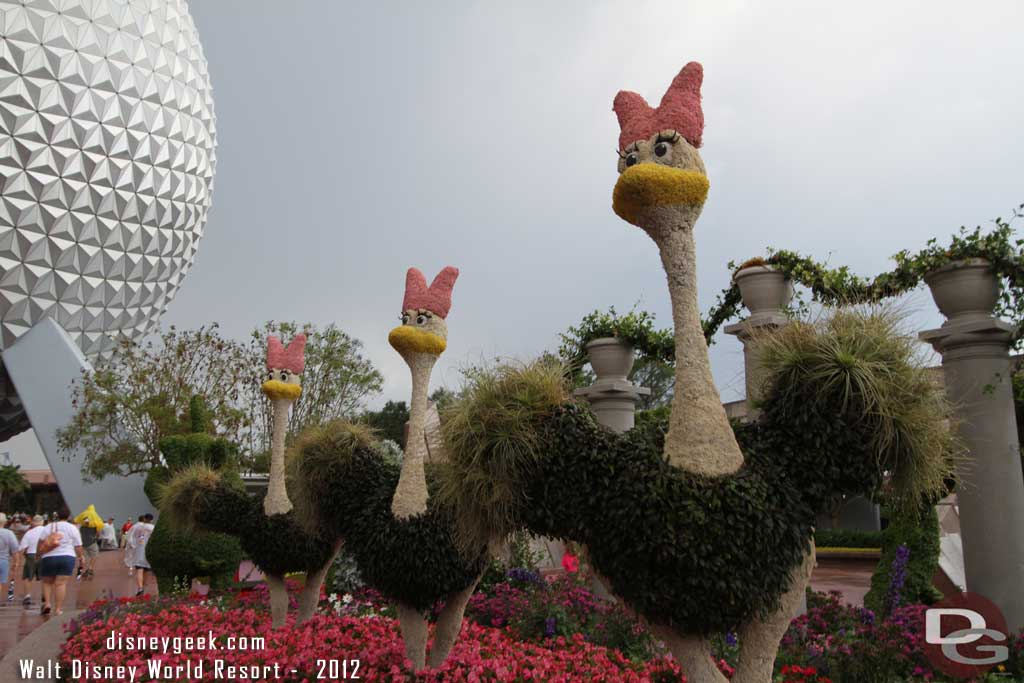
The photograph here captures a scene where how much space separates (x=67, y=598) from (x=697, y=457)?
545 inches

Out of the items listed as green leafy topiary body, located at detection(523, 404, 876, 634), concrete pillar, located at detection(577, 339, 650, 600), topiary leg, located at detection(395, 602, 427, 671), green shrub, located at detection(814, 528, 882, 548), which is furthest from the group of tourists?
green shrub, located at detection(814, 528, 882, 548)

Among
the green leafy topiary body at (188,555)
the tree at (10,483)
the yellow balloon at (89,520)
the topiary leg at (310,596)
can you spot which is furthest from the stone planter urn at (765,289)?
the tree at (10,483)

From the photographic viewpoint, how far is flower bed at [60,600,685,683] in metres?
5.78

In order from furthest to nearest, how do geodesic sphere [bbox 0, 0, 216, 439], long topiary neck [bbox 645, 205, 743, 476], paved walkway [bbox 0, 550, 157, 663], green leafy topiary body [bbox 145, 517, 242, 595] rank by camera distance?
geodesic sphere [bbox 0, 0, 216, 439] → green leafy topiary body [bbox 145, 517, 242, 595] → paved walkway [bbox 0, 550, 157, 663] → long topiary neck [bbox 645, 205, 743, 476]

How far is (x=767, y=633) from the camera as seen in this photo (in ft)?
12.1

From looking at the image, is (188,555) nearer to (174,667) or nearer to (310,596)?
(310,596)

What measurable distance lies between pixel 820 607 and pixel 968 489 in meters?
2.52

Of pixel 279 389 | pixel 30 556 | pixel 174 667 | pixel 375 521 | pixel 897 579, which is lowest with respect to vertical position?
pixel 30 556

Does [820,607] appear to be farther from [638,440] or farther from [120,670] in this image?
[120,670]

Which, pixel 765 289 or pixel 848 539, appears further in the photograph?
pixel 848 539

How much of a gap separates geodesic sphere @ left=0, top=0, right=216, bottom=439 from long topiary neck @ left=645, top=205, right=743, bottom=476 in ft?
72.7

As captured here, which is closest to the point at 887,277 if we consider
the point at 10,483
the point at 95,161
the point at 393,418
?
the point at 95,161

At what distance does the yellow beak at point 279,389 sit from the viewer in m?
8.81

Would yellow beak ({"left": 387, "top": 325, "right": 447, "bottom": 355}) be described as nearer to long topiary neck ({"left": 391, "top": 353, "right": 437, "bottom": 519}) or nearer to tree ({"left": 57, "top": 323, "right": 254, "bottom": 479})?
long topiary neck ({"left": 391, "top": 353, "right": 437, "bottom": 519})
